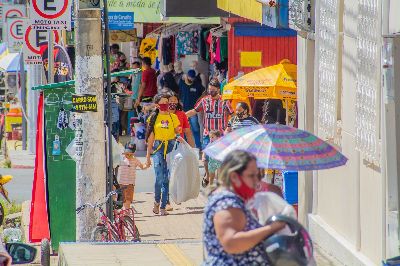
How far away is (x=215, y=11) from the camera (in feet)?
72.7

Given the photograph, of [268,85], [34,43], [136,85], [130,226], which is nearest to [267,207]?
[130,226]

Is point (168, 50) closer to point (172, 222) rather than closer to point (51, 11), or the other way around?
point (51, 11)

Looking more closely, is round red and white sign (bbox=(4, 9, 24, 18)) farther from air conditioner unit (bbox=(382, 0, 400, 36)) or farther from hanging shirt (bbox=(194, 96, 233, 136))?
air conditioner unit (bbox=(382, 0, 400, 36))

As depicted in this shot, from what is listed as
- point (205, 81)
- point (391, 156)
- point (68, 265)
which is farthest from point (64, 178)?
point (205, 81)

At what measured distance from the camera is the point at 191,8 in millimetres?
22094

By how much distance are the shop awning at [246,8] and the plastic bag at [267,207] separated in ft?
33.6

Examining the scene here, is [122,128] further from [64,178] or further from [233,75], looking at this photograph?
[64,178]

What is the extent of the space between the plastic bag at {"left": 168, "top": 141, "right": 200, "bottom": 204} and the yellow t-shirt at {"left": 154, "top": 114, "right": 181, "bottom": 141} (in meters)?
0.22

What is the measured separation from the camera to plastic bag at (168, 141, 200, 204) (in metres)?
16.6

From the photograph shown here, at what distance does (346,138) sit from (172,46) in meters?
19.2

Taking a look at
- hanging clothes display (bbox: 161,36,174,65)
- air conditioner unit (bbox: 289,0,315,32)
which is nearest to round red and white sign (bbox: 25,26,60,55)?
air conditioner unit (bbox: 289,0,315,32)

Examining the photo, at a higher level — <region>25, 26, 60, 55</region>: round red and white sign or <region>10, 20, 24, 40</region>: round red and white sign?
<region>10, 20, 24, 40</region>: round red and white sign

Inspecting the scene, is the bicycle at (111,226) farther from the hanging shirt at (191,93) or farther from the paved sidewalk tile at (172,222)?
the hanging shirt at (191,93)

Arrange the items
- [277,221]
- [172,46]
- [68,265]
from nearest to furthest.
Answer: [277,221], [68,265], [172,46]
